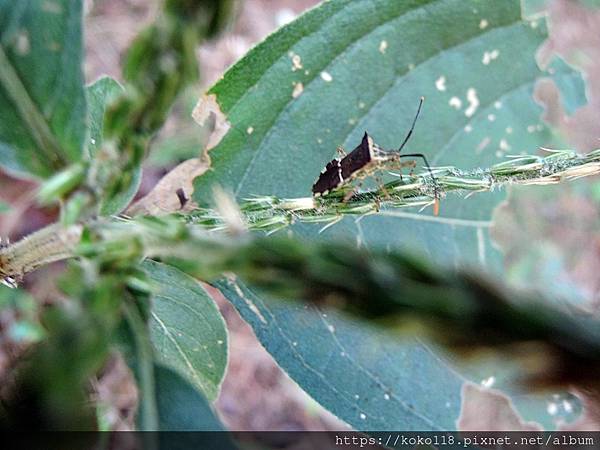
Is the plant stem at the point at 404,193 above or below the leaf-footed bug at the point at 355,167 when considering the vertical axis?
below

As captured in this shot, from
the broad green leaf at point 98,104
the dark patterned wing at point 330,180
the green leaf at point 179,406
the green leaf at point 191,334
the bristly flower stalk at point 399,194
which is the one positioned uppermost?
the broad green leaf at point 98,104

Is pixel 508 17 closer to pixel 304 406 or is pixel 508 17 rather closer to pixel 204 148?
pixel 204 148

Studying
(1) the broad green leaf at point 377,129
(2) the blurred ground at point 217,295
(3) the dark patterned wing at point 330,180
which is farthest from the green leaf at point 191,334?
(2) the blurred ground at point 217,295

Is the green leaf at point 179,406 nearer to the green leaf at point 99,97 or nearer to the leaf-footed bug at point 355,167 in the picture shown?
the leaf-footed bug at point 355,167

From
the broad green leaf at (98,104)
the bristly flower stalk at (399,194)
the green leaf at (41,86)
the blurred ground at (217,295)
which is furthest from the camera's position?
the blurred ground at (217,295)

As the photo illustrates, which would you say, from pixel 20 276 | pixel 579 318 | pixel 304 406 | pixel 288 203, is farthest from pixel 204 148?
pixel 304 406

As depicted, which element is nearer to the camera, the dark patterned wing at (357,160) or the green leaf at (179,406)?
the green leaf at (179,406)
